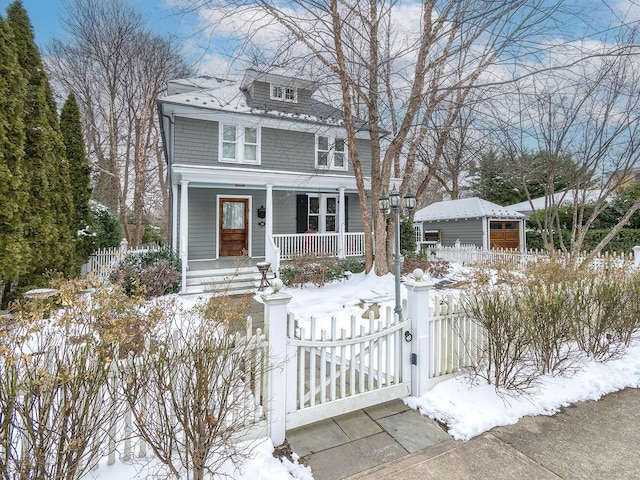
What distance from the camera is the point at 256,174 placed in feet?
35.0

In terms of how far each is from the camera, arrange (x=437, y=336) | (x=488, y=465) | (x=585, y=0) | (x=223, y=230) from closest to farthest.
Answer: (x=488, y=465), (x=437, y=336), (x=585, y=0), (x=223, y=230)

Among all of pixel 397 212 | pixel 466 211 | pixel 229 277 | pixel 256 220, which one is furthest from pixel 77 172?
pixel 466 211

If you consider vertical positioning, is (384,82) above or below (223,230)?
above

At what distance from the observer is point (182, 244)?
31.2 feet

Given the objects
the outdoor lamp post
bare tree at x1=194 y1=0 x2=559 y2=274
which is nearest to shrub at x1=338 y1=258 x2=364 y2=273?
bare tree at x1=194 y1=0 x2=559 y2=274

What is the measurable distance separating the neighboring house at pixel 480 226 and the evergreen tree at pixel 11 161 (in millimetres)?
15908

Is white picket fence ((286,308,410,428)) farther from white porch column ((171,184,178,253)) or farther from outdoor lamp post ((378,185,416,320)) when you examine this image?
white porch column ((171,184,178,253))

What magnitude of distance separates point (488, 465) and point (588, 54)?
6642mm

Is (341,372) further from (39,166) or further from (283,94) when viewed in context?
(283,94)

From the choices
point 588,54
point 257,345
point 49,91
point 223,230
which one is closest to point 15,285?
point 49,91

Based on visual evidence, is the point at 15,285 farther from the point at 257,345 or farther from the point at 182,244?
the point at 257,345

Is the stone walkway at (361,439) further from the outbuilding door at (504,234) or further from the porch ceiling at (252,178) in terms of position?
the outbuilding door at (504,234)

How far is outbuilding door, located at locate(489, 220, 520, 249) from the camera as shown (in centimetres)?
1883

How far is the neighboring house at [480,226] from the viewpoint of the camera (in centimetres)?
1870
